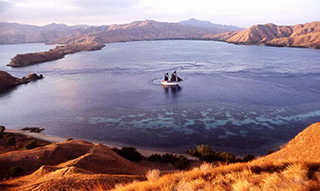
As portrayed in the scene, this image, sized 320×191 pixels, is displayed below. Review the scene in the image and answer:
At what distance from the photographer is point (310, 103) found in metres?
38.5

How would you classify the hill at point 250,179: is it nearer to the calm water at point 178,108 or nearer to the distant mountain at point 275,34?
the calm water at point 178,108

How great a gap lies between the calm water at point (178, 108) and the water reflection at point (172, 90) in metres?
0.23

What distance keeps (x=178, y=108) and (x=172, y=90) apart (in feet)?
40.3

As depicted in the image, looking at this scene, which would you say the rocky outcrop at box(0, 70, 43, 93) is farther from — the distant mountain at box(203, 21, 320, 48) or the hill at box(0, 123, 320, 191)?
the distant mountain at box(203, 21, 320, 48)

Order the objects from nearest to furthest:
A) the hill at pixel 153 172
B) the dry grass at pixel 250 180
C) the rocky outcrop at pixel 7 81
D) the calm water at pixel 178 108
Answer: the dry grass at pixel 250 180, the hill at pixel 153 172, the calm water at pixel 178 108, the rocky outcrop at pixel 7 81

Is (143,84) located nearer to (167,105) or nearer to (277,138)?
(167,105)

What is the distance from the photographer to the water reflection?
1828 inches

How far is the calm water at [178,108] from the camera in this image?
27.7 m

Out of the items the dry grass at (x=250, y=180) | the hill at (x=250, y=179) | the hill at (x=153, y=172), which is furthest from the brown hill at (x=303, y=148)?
the dry grass at (x=250, y=180)

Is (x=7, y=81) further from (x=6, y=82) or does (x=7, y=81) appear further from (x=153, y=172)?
(x=153, y=172)

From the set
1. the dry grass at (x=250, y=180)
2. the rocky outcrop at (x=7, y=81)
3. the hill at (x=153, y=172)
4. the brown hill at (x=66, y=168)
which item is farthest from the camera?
the rocky outcrop at (x=7, y=81)

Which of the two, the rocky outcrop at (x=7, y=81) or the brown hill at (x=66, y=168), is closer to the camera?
the brown hill at (x=66, y=168)

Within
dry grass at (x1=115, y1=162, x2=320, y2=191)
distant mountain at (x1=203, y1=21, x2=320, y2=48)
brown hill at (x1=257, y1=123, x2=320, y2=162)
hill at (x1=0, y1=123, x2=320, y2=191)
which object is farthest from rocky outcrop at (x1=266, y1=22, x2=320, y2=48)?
dry grass at (x1=115, y1=162, x2=320, y2=191)

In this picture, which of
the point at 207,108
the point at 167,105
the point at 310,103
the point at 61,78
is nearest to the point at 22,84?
the point at 61,78
